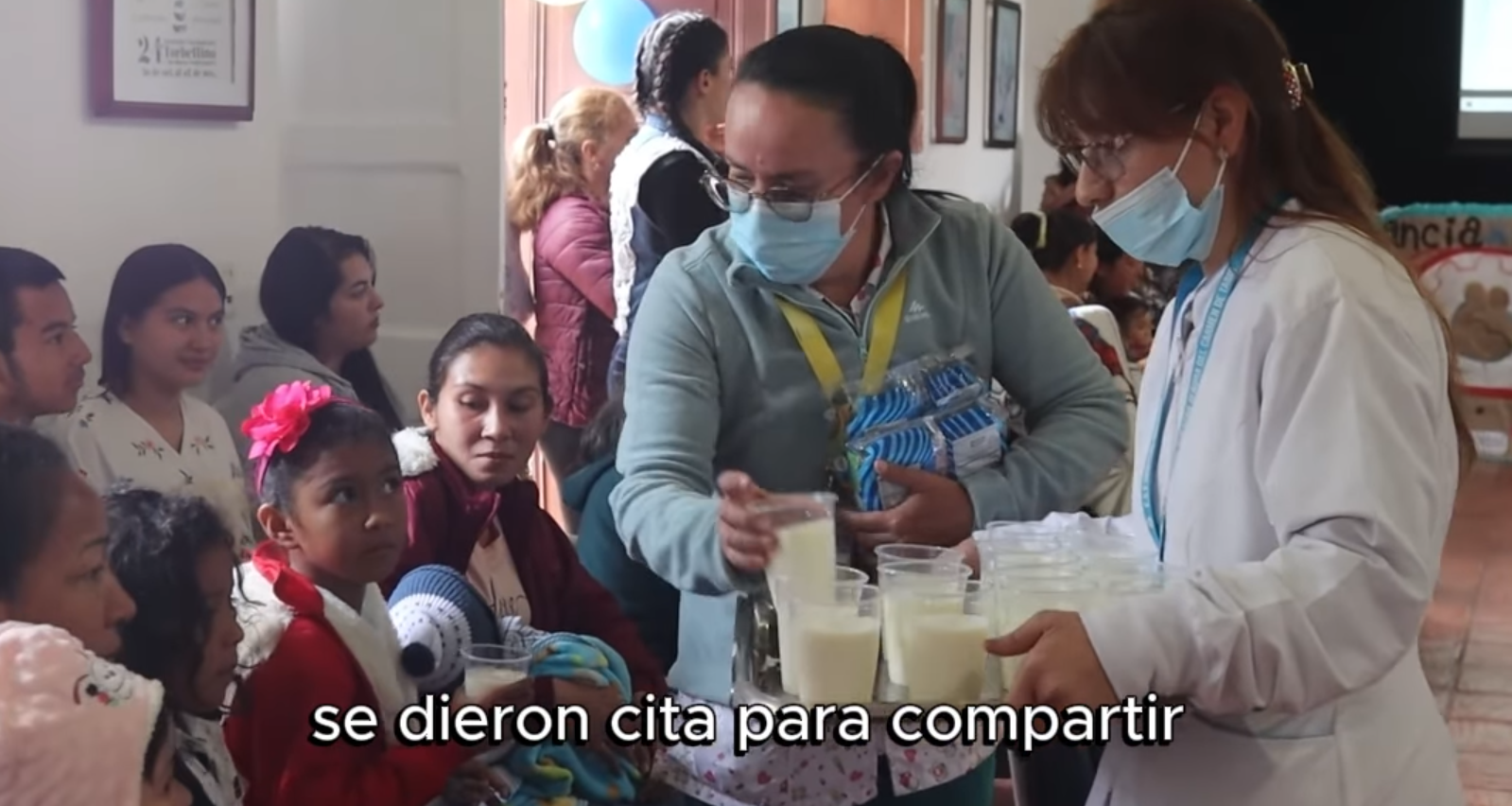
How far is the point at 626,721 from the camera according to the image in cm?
227

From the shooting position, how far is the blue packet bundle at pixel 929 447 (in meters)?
1.73

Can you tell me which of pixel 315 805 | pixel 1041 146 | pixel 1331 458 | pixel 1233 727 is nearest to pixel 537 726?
pixel 315 805

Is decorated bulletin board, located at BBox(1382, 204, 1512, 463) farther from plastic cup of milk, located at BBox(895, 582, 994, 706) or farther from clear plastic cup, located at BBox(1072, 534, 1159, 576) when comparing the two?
plastic cup of milk, located at BBox(895, 582, 994, 706)

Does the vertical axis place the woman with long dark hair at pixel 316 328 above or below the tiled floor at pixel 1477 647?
above

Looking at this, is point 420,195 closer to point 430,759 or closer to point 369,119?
point 369,119

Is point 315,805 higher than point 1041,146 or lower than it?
lower

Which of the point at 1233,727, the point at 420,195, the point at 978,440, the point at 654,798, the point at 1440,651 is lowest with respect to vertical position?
the point at 1440,651

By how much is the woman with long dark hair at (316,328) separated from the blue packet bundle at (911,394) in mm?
678

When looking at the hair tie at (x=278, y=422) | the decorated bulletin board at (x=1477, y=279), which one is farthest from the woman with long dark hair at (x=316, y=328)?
the decorated bulletin board at (x=1477, y=279)

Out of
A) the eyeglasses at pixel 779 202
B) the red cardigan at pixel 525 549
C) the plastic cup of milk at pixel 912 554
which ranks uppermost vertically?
the eyeglasses at pixel 779 202

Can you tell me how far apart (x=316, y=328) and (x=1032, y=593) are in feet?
3.13

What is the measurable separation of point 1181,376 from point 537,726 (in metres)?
1.09

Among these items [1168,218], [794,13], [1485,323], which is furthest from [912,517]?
[1485,323]

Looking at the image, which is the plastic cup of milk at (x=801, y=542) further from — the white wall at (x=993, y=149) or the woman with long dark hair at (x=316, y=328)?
the white wall at (x=993, y=149)
